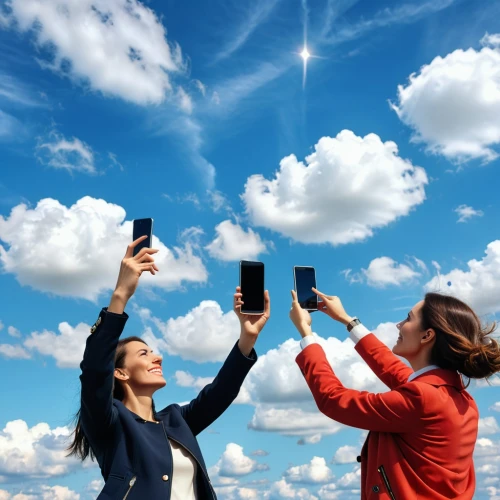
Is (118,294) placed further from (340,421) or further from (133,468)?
(340,421)

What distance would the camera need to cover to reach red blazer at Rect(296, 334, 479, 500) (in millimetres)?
6078

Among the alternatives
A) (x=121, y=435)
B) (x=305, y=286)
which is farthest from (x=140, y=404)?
(x=305, y=286)

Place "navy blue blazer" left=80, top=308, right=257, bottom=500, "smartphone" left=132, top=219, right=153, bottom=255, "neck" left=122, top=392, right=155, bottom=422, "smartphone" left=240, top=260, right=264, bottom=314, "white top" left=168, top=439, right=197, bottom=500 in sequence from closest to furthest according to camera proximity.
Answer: "navy blue blazer" left=80, top=308, right=257, bottom=500 → "white top" left=168, top=439, right=197, bottom=500 → "smartphone" left=132, top=219, right=153, bottom=255 → "neck" left=122, top=392, right=155, bottom=422 → "smartphone" left=240, top=260, right=264, bottom=314

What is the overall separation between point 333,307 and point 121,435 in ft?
11.6

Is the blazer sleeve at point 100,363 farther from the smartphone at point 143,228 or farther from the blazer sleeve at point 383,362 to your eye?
the blazer sleeve at point 383,362

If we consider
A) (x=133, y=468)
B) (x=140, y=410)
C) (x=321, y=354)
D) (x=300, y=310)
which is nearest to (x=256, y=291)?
(x=300, y=310)

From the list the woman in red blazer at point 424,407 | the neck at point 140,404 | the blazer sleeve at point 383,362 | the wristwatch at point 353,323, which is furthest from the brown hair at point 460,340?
the neck at point 140,404

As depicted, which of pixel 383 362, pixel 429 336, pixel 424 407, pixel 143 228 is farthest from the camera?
pixel 383 362

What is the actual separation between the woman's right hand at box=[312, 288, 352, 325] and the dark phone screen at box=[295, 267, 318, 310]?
0.31 ft

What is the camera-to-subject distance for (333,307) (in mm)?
8273

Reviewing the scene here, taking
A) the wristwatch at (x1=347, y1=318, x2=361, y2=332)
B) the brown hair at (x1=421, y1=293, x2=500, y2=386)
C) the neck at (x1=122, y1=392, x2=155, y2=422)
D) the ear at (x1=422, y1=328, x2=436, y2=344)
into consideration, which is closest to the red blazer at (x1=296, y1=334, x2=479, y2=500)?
the brown hair at (x1=421, y1=293, x2=500, y2=386)

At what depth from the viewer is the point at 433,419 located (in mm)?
6160

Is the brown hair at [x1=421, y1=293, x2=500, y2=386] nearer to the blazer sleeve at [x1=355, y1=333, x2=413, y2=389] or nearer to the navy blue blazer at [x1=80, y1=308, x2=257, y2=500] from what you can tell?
the blazer sleeve at [x1=355, y1=333, x2=413, y2=389]

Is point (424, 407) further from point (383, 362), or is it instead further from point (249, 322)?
point (249, 322)
